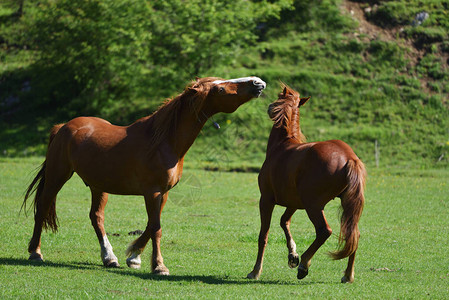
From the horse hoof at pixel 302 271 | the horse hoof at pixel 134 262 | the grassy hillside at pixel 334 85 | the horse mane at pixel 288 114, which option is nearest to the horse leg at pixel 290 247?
the horse hoof at pixel 302 271

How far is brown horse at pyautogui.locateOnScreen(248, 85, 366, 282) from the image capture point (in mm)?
7055

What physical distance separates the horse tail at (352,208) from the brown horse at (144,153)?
5.72ft

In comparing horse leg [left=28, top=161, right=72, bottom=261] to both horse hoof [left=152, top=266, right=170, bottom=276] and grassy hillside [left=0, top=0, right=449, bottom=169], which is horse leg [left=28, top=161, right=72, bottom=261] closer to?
horse hoof [left=152, top=266, right=170, bottom=276]

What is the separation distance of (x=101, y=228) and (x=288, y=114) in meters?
3.24

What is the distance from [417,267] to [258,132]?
19.4 m

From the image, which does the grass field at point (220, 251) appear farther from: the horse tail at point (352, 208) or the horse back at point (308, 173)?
the horse back at point (308, 173)

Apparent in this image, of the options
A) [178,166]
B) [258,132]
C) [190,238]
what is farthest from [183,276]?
[258,132]

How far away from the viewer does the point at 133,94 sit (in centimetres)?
3044

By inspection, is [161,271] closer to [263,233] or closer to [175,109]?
[263,233]

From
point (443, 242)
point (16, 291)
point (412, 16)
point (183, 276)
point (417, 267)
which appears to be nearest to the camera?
point (16, 291)

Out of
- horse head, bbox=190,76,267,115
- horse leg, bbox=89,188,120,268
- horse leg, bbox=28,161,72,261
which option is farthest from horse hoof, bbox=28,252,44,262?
horse head, bbox=190,76,267,115

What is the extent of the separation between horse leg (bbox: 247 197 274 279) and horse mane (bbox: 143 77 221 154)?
1551 mm

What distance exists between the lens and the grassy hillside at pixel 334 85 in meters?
26.7

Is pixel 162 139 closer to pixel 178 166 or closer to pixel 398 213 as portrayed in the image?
pixel 178 166
